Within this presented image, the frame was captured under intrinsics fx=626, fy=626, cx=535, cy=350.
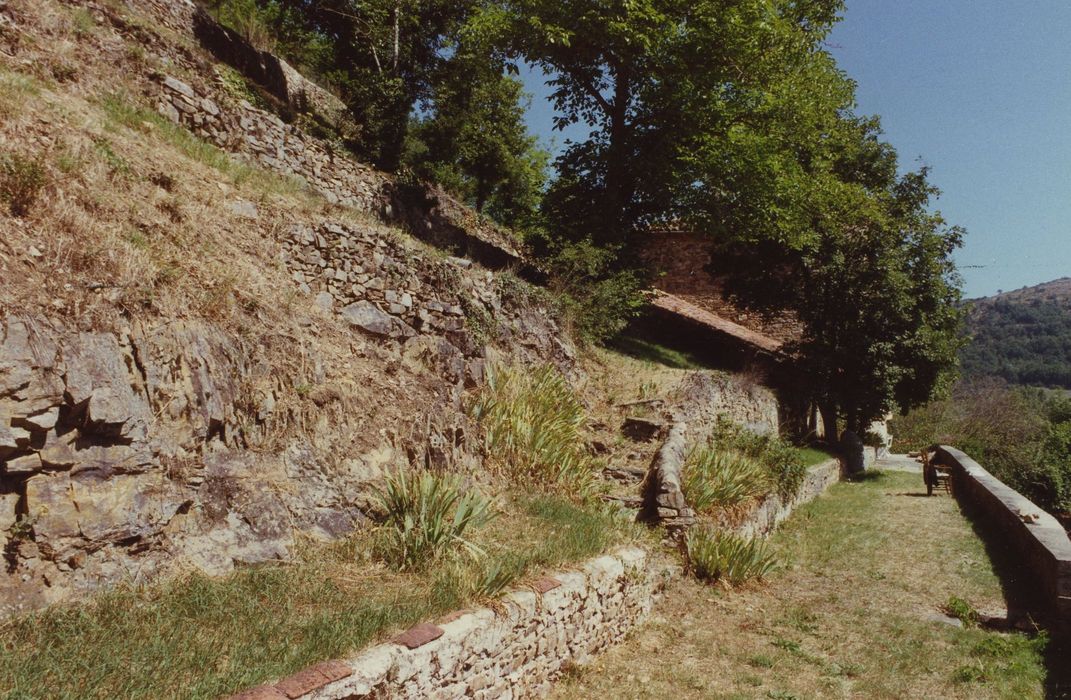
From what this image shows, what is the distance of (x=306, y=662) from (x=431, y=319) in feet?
18.6

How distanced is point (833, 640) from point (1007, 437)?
2858 cm

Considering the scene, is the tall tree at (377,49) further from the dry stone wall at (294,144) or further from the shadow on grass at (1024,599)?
the shadow on grass at (1024,599)

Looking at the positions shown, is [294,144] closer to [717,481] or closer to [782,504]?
[717,481]

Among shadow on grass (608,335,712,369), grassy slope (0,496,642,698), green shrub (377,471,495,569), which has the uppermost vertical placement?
shadow on grass (608,335,712,369)

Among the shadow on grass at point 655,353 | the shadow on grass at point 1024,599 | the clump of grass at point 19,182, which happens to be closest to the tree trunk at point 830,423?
the shadow on grass at point 655,353

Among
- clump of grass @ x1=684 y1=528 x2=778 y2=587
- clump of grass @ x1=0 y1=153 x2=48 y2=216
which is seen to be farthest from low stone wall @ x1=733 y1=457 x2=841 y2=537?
clump of grass @ x1=0 y1=153 x2=48 y2=216

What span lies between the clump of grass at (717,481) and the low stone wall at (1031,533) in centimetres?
372

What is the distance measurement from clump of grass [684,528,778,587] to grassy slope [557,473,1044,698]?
22cm

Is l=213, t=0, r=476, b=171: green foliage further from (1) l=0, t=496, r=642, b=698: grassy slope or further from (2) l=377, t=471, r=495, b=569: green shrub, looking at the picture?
(1) l=0, t=496, r=642, b=698: grassy slope

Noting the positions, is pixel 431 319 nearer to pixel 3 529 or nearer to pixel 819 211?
pixel 3 529

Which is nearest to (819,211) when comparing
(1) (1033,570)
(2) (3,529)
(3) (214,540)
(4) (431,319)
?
(1) (1033,570)

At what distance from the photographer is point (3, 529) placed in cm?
390

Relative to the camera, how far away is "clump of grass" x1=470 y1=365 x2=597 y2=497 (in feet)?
26.8

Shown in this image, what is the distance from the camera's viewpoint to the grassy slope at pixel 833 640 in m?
5.79
